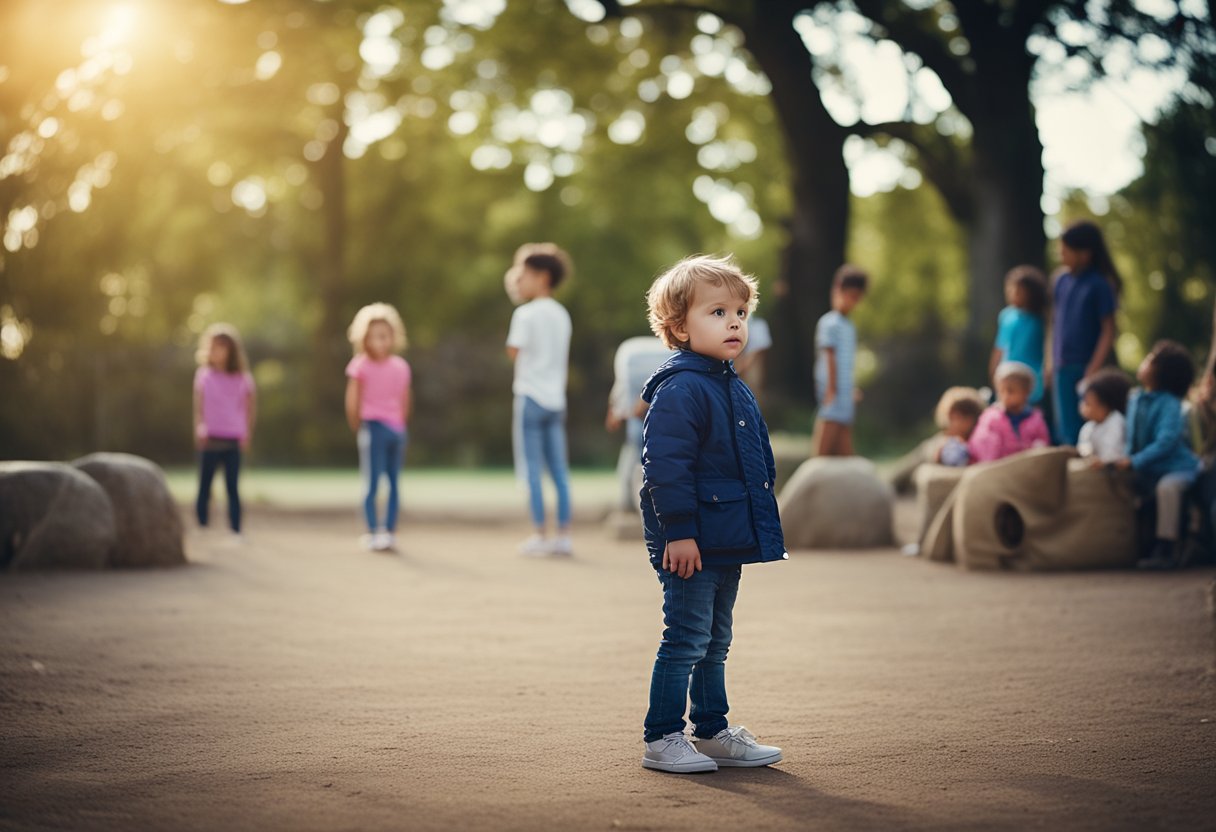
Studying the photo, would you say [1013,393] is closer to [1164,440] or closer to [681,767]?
[1164,440]

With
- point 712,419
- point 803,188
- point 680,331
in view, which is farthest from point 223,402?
point 803,188

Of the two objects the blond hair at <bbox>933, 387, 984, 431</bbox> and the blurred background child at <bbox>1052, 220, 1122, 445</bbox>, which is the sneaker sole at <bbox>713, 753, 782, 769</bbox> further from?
the blurred background child at <bbox>1052, 220, 1122, 445</bbox>

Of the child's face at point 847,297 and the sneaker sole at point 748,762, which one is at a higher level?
the child's face at point 847,297

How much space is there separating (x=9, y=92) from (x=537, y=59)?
489 inches

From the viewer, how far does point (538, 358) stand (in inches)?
452

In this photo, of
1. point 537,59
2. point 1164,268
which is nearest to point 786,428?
point 1164,268

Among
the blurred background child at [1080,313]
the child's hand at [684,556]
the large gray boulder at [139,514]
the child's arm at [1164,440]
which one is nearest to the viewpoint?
the child's hand at [684,556]

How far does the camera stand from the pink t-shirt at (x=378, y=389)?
39.5 ft

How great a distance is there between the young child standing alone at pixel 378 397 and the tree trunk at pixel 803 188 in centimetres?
1053

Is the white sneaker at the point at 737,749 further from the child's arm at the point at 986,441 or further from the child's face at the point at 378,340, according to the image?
the child's face at the point at 378,340

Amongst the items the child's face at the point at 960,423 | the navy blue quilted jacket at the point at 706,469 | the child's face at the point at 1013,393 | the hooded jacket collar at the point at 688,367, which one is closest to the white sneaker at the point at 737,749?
the navy blue quilted jacket at the point at 706,469

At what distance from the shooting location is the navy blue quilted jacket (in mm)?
4945

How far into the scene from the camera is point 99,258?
63.1 ft

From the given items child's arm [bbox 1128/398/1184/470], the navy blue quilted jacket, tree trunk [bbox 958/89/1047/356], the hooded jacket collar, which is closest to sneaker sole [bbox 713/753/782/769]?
the navy blue quilted jacket
